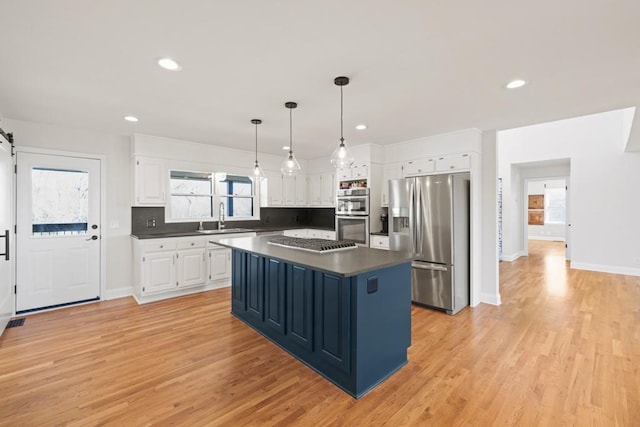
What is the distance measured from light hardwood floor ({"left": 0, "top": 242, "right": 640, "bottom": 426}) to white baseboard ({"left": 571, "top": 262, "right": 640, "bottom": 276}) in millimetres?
2848

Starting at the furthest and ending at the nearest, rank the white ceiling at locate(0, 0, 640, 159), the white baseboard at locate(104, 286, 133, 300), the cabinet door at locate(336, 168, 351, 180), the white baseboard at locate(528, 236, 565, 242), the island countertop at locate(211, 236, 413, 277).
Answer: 1. the white baseboard at locate(528, 236, 565, 242)
2. the cabinet door at locate(336, 168, 351, 180)
3. the white baseboard at locate(104, 286, 133, 300)
4. the island countertop at locate(211, 236, 413, 277)
5. the white ceiling at locate(0, 0, 640, 159)

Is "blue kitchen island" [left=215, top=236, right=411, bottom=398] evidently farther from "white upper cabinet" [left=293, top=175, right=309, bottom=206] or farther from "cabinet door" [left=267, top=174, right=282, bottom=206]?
"white upper cabinet" [left=293, top=175, right=309, bottom=206]

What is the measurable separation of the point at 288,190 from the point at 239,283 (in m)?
3.04

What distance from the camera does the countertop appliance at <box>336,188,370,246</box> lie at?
201 inches

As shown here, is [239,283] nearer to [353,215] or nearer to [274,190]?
[353,215]

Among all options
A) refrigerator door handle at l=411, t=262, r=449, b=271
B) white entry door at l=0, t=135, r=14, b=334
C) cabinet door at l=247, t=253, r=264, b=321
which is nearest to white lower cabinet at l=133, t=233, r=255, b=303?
white entry door at l=0, t=135, r=14, b=334

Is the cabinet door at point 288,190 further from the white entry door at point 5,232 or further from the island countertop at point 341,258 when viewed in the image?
the white entry door at point 5,232

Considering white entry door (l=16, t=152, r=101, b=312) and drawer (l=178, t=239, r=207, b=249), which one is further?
drawer (l=178, t=239, r=207, b=249)

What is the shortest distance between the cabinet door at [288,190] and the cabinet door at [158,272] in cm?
253

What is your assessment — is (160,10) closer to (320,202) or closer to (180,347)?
(180,347)

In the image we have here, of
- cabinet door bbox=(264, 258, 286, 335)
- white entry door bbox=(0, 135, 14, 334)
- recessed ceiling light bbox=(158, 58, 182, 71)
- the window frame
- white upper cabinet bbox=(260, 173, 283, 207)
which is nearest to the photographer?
recessed ceiling light bbox=(158, 58, 182, 71)

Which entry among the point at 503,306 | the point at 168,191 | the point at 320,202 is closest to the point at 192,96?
the point at 168,191

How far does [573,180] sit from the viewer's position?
21.5 feet

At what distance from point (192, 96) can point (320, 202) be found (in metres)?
3.78
